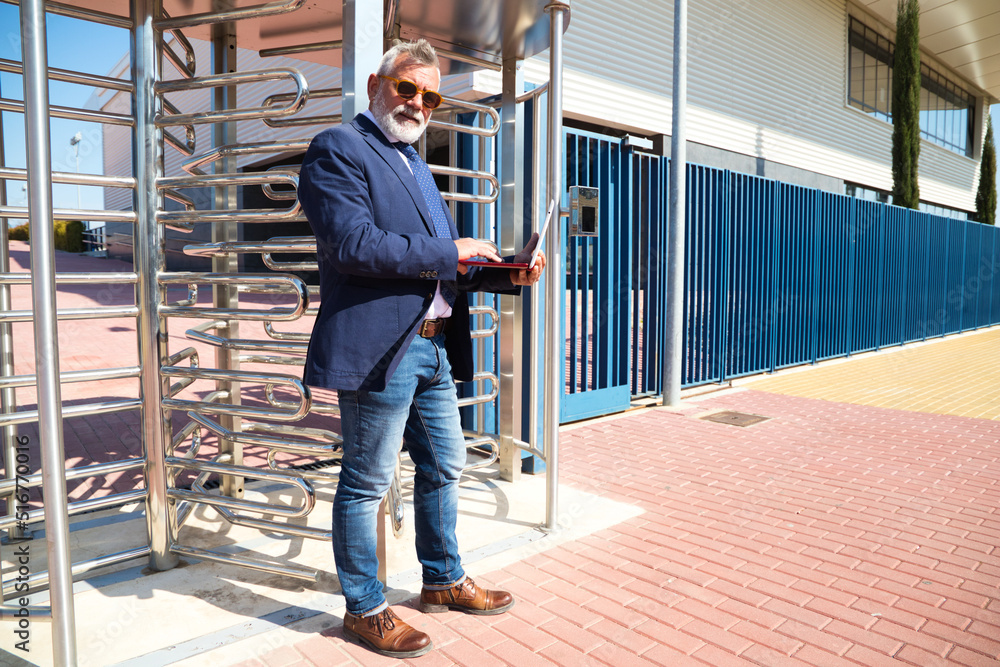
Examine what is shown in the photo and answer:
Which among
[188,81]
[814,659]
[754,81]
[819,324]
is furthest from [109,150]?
[814,659]

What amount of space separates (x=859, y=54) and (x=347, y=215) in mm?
22589

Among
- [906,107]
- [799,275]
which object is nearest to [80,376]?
[799,275]

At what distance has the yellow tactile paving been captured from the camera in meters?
7.59

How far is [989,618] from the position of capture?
9.61 feet

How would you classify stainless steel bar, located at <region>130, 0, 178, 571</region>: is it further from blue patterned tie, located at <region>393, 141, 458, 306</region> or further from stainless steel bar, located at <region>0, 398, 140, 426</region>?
blue patterned tie, located at <region>393, 141, 458, 306</region>

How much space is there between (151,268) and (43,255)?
114 cm

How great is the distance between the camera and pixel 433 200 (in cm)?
276

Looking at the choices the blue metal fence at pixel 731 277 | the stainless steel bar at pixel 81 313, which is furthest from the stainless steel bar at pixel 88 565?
the blue metal fence at pixel 731 277

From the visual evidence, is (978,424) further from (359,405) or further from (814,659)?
(359,405)

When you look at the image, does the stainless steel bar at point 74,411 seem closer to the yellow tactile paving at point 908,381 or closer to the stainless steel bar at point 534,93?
the stainless steel bar at point 534,93

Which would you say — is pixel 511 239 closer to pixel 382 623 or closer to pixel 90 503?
pixel 382 623

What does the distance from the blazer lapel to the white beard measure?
1.6 inches

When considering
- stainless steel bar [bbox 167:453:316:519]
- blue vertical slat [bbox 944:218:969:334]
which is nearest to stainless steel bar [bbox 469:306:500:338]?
stainless steel bar [bbox 167:453:316:519]

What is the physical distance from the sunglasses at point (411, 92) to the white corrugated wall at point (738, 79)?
9199mm
